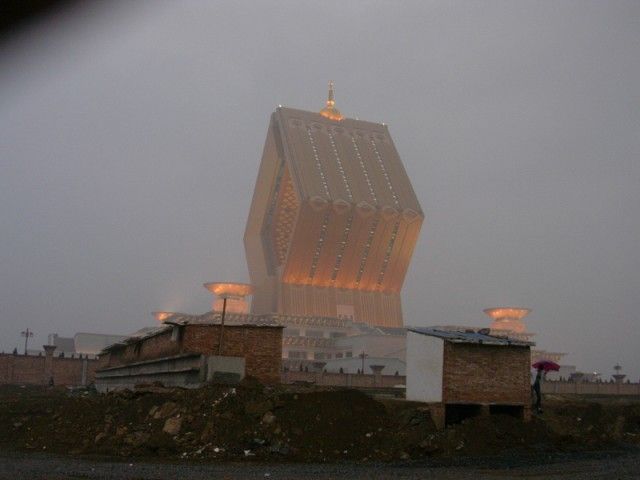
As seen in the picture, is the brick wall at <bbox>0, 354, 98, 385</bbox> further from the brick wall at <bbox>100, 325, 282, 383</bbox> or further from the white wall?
the white wall

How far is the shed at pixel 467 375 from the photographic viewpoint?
17312mm

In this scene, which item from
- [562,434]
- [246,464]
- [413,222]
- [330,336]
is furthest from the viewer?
[413,222]

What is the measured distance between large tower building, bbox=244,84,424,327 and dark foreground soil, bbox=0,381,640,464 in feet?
150

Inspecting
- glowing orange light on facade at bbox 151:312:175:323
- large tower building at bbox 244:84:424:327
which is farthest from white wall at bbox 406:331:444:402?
glowing orange light on facade at bbox 151:312:175:323

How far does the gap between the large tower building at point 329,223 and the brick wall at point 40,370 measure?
23154mm

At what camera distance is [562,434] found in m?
17.8

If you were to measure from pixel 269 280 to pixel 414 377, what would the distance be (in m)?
50.0

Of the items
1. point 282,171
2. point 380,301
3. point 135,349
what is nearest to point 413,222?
point 380,301

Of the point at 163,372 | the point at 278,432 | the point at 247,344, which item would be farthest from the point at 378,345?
the point at 278,432

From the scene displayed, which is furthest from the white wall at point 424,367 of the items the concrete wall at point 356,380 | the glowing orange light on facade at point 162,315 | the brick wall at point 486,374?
the glowing orange light on facade at point 162,315

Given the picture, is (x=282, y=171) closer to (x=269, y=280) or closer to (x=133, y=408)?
(x=269, y=280)

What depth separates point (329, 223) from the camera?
212 ft

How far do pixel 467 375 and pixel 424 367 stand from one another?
1.08m

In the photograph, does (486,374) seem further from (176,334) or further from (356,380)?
(356,380)
